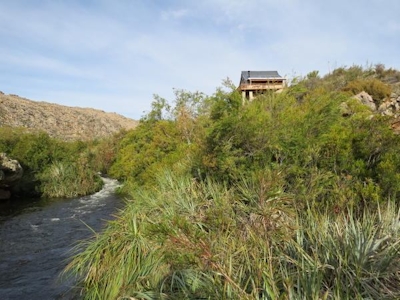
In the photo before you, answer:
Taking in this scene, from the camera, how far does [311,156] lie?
360 inches

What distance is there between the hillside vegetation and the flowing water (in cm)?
141

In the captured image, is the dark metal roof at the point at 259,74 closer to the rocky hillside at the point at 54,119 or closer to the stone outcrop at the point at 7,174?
the stone outcrop at the point at 7,174

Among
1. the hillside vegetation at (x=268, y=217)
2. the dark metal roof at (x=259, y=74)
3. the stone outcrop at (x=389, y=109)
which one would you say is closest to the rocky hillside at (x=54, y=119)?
the dark metal roof at (x=259, y=74)

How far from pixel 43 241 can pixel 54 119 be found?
70683mm

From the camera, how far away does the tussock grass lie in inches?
139

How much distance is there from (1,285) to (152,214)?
5275mm

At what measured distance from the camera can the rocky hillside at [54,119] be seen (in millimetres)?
66375

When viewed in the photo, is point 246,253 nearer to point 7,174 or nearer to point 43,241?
point 43,241

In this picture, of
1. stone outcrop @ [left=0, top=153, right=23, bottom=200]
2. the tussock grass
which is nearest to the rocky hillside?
stone outcrop @ [left=0, top=153, right=23, bottom=200]

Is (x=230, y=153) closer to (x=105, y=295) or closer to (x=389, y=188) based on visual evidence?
(x=389, y=188)

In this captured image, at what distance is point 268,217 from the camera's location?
557cm

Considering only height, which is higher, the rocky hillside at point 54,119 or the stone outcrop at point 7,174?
the rocky hillside at point 54,119

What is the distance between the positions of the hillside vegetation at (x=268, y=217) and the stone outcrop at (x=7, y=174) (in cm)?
1629

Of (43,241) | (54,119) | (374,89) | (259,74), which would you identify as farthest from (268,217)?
(54,119)
